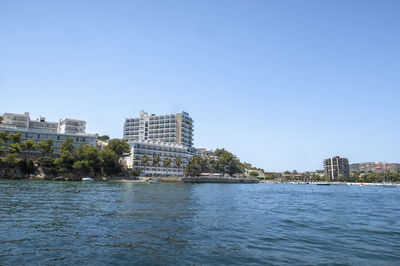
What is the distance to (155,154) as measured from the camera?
512 feet

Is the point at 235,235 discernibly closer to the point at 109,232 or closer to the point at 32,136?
the point at 109,232

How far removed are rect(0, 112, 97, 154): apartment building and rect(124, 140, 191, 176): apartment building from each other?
70.9 ft

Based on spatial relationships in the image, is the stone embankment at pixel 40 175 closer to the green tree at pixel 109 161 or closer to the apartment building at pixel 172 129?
the green tree at pixel 109 161

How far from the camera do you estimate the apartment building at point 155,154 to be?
148 meters

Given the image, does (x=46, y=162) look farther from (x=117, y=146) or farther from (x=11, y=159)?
(x=117, y=146)

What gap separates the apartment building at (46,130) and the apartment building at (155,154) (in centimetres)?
2162

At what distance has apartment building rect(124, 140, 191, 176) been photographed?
147625 millimetres

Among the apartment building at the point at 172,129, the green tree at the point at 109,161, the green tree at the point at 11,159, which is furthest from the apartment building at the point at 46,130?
the apartment building at the point at 172,129

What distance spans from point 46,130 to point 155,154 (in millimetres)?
56628

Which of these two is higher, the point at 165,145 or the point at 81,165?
the point at 165,145

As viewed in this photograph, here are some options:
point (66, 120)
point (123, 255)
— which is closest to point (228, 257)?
point (123, 255)

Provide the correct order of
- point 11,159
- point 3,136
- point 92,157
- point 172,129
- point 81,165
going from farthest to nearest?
point 172,129
point 92,157
point 81,165
point 3,136
point 11,159

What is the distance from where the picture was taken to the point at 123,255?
12859 millimetres

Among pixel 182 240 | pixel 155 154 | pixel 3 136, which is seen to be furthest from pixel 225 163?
pixel 182 240
